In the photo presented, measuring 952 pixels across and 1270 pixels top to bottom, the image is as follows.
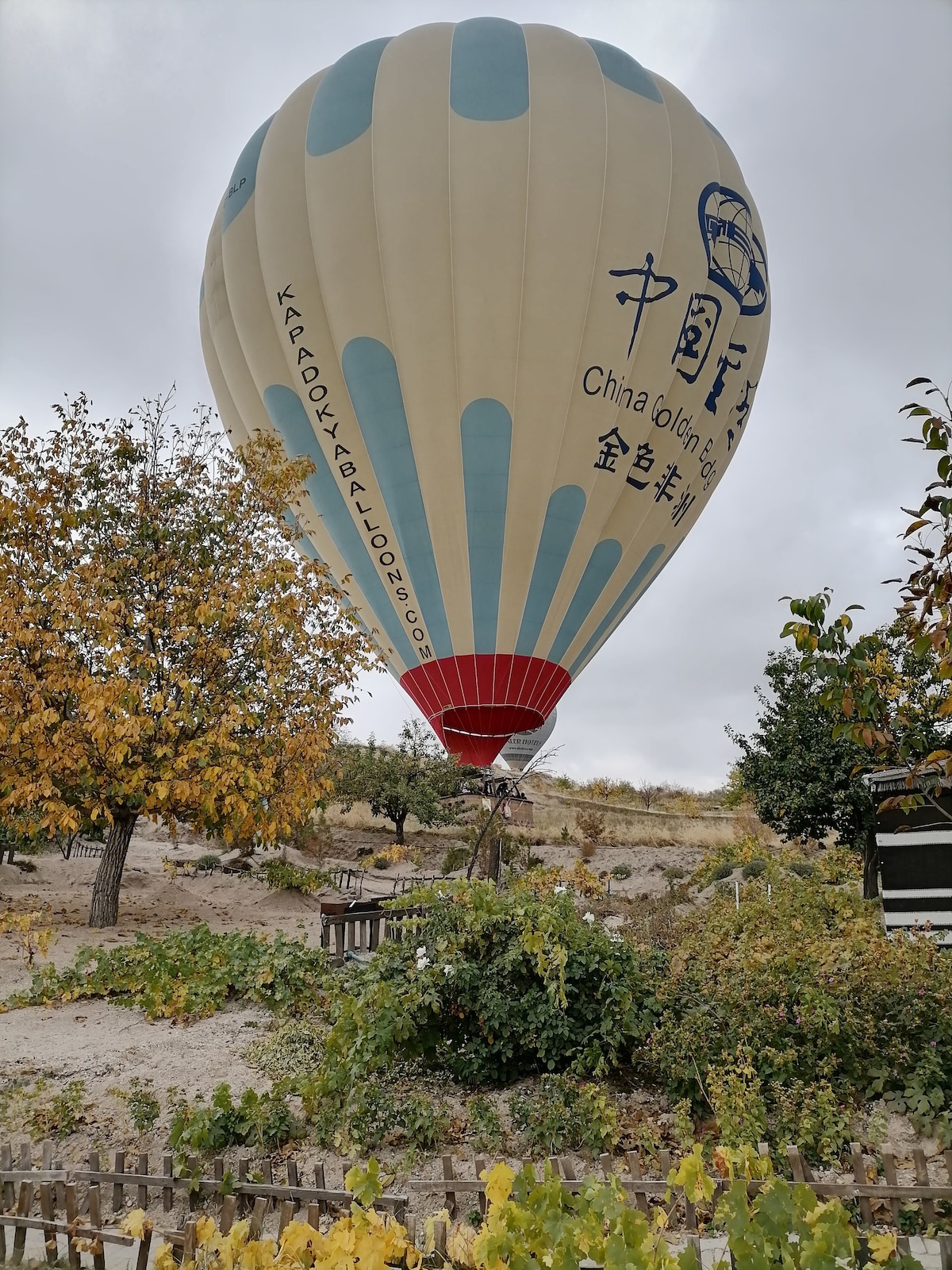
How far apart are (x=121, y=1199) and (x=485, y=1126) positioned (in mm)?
2052

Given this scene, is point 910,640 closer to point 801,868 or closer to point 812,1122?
point 812,1122

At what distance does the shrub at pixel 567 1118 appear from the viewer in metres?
4.81

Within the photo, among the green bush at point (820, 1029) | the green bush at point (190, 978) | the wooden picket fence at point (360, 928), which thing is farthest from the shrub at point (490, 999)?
the wooden picket fence at point (360, 928)

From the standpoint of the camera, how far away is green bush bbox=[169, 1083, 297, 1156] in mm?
4836

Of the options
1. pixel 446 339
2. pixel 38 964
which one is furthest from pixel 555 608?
pixel 38 964

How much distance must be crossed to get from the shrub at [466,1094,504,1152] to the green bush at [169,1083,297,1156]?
3.67ft

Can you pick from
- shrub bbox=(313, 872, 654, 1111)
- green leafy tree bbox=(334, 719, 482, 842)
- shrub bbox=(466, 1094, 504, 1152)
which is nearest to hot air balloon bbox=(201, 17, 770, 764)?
shrub bbox=(313, 872, 654, 1111)

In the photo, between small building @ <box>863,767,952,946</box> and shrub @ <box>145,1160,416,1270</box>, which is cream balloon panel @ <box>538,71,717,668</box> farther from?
shrub @ <box>145,1160,416,1270</box>

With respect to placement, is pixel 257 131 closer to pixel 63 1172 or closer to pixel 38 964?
pixel 38 964

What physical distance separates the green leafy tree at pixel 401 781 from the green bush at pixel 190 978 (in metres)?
16.2

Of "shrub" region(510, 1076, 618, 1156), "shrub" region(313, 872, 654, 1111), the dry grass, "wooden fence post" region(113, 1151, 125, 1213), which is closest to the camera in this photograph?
"wooden fence post" region(113, 1151, 125, 1213)

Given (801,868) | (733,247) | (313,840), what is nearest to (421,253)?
(733,247)

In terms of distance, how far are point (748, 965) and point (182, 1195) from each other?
4.09 m

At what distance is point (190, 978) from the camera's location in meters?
8.17
